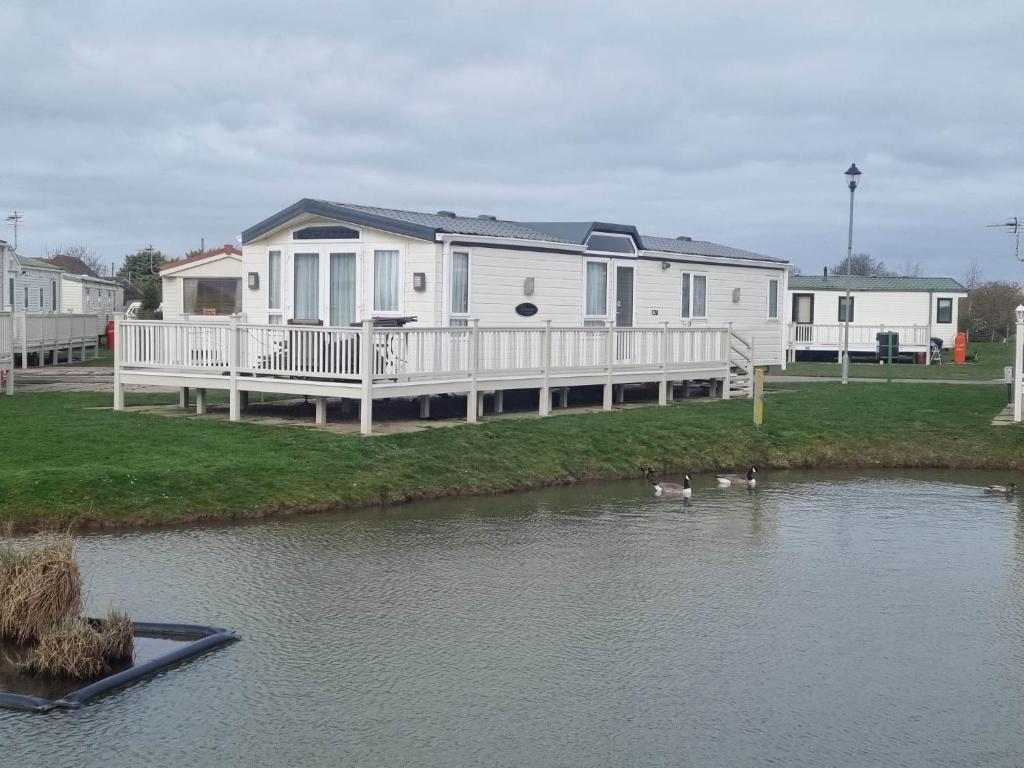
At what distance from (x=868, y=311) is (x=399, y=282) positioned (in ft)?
99.3

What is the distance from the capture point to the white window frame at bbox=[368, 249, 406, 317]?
19984mm

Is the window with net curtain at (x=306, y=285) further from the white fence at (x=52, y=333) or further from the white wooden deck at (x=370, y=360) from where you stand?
the white fence at (x=52, y=333)

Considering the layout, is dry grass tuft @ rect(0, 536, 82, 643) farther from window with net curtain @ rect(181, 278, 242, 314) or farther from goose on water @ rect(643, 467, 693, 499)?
window with net curtain @ rect(181, 278, 242, 314)

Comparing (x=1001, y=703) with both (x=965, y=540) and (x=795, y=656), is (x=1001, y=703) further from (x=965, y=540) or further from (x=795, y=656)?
(x=965, y=540)

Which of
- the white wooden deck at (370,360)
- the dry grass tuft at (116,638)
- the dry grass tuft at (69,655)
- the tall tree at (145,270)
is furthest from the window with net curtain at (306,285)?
the tall tree at (145,270)

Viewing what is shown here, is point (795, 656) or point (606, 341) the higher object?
point (606, 341)

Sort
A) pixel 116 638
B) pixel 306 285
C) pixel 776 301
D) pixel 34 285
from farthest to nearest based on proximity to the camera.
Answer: pixel 34 285, pixel 776 301, pixel 306 285, pixel 116 638

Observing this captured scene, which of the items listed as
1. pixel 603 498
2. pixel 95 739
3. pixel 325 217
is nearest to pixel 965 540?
pixel 603 498

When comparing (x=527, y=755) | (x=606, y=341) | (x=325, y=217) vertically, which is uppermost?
(x=325, y=217)

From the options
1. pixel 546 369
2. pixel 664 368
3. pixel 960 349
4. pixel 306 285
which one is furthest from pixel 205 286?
pixel 960 349

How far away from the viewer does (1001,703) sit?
7.81m

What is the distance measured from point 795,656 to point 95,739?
4.71m

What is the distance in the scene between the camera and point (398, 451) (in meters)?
15.6

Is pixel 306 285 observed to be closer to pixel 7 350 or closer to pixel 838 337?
pixel 7 350
